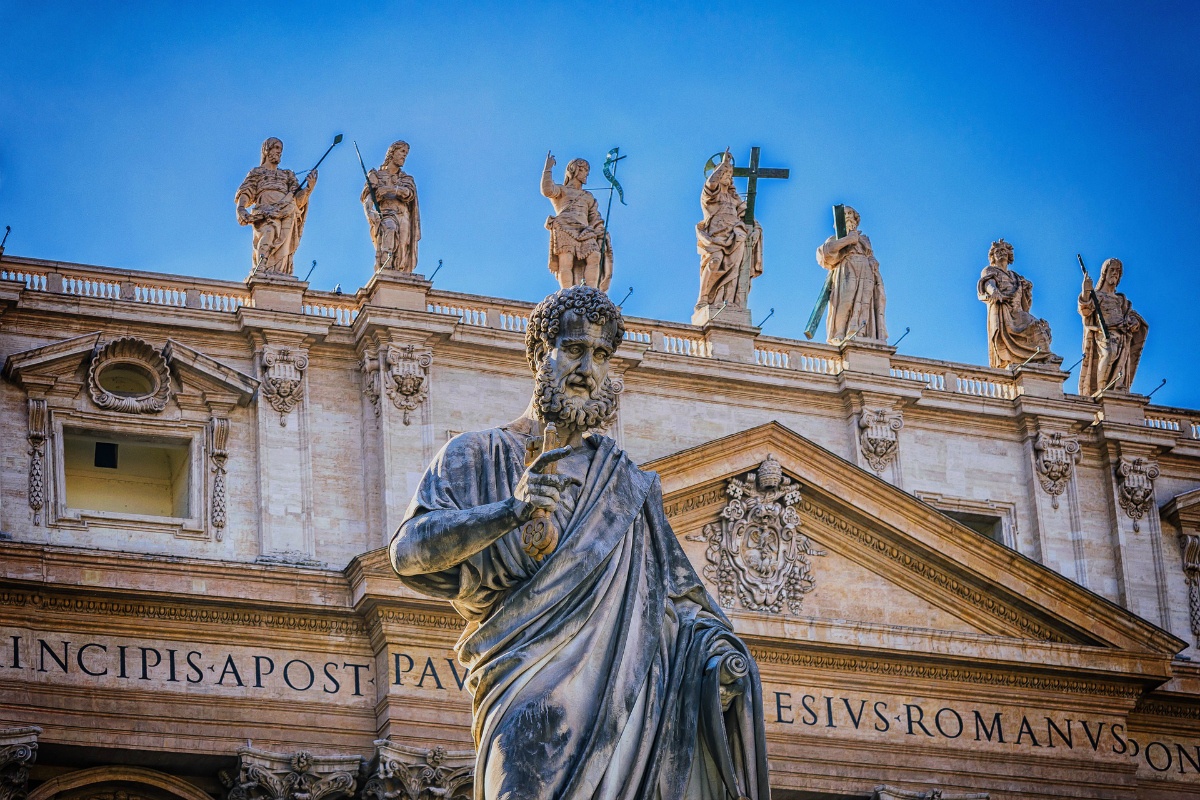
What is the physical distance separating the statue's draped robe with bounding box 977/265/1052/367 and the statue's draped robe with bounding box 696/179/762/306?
3.07m

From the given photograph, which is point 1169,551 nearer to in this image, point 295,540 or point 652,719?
point 295,540

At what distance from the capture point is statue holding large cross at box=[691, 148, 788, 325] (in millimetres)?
30641

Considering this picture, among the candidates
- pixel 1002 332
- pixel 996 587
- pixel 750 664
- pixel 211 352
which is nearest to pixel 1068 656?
pixel 996 587

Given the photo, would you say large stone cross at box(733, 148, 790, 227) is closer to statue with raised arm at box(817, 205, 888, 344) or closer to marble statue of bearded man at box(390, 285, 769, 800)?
statue with raised arm at box(817, 205, 888, 344)

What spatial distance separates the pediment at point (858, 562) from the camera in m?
29.2

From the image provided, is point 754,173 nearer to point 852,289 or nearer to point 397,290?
point 852,289

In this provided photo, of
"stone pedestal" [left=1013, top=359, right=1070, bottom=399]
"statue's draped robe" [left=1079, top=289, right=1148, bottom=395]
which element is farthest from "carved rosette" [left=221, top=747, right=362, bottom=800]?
"statue's draped robe" [left=1079, top=289, right=1148, bottom=395]

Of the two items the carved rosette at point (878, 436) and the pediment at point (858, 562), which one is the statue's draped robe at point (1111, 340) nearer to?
the carved rosette at point (878, 436)

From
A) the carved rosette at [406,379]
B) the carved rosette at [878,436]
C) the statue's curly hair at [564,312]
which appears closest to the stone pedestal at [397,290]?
the carved rosette at [406,379]

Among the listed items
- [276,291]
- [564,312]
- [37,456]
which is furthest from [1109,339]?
[564,312]

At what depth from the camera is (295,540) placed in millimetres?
27875

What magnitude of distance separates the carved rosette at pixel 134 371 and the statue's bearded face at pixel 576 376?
2083cm

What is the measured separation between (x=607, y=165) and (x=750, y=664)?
78.5ft

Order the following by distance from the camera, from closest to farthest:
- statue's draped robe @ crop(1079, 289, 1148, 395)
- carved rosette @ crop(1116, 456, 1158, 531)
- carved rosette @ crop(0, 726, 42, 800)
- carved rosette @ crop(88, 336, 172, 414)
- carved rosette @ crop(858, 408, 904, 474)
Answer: carved rosette @ crop(0, 726, 42, 800), carved rosette @ crop(88, 336, 172, 414), carved rosette @ crop(858, 408, 904, 474), carved rosette @ crop(1116, 456, 1158, 531), statue's draped robe @ crop(1079, 289, 1148, 395)
